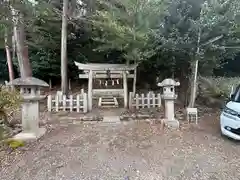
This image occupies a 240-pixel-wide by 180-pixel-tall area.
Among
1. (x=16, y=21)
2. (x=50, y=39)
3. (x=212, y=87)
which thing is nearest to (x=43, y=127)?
(x=16, y=21)

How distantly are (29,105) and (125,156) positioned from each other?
2.49 metres

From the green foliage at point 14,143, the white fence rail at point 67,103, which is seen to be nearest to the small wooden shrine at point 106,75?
the white fence rail at point 67,103

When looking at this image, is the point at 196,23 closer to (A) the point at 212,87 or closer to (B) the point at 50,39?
(A) the point at 212,87

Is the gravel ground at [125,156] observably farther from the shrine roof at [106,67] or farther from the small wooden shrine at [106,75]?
the shrine roof at [106,67]

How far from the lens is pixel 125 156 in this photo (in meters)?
4.73

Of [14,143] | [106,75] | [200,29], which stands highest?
[200,29]

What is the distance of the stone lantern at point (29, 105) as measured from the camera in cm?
560

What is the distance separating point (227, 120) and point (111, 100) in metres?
5.21

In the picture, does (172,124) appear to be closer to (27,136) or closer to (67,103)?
(27,136)

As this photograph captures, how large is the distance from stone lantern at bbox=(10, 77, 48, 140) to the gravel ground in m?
0.34

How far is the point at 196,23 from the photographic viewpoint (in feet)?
23.2

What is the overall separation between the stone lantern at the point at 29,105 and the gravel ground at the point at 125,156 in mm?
345

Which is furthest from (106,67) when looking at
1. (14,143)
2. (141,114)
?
(14,143)

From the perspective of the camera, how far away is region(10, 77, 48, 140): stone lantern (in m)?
5.60
